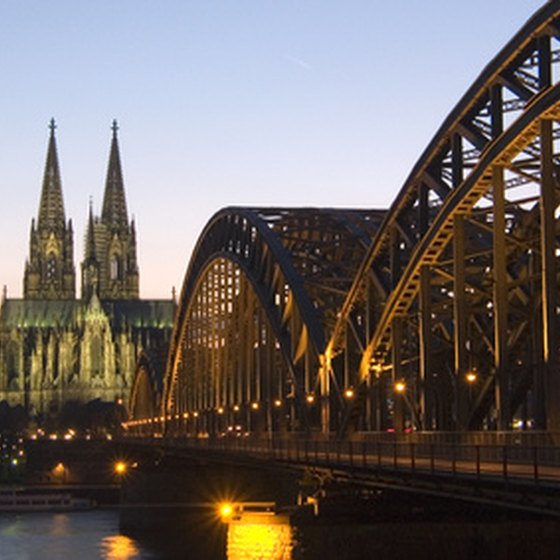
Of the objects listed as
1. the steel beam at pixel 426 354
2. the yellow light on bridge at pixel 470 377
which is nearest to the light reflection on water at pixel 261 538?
the steel beam at pixel 426 354

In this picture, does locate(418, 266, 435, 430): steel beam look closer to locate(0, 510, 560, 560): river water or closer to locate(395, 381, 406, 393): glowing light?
locate(395, 381, 406, 393): glowing light

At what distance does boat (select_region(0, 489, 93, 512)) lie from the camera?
507ft

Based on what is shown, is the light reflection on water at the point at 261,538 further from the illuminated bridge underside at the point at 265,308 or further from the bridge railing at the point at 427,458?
the illuminated bridge underside at the point at 265,308

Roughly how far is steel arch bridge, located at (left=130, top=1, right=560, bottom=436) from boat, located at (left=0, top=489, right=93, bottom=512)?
5202 cm

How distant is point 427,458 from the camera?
45.7m

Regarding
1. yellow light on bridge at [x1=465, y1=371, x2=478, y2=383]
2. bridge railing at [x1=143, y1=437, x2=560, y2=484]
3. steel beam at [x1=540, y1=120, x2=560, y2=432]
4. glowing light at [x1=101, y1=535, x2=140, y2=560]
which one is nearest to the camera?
bridge railing at [x1=143, y1=437, x2=560, y2=484]

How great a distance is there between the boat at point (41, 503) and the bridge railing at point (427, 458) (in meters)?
88.7

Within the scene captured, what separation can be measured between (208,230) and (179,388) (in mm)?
36462

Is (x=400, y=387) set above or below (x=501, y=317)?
below

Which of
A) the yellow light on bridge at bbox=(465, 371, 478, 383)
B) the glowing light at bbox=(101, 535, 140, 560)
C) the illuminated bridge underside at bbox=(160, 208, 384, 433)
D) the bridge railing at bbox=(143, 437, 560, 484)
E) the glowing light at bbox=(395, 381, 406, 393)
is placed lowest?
the glowing light at bbox=(101, 535, 140, 560)

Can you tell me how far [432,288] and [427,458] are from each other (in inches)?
761

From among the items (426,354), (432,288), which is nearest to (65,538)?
(432,288)

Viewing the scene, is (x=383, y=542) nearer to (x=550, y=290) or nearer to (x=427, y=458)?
(x=427, y=458)

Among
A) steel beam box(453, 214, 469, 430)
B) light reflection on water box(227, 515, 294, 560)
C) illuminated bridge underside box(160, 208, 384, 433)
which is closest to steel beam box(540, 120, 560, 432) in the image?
steel beam box(453, 214, 469, 430)
